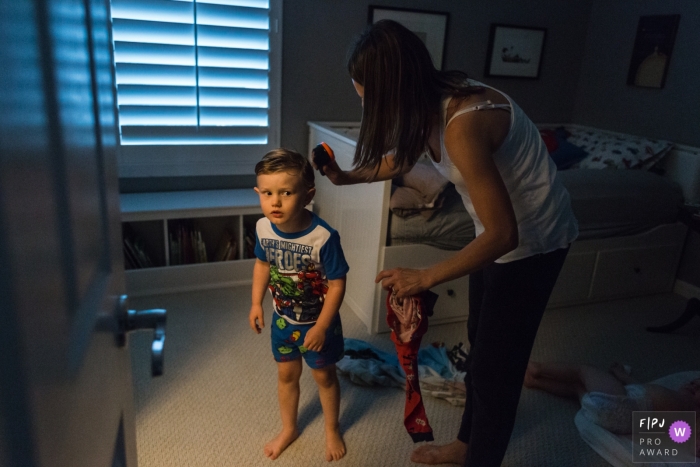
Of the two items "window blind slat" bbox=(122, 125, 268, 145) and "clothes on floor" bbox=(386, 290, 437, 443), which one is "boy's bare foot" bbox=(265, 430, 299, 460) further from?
"window blind slat" bbox=(122, 125, 268, 145)

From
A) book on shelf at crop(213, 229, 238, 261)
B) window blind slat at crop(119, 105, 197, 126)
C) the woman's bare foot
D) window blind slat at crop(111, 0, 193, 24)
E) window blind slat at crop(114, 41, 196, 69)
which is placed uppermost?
window blind slat at crop(111, 0, 193, 24)

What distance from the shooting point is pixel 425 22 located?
3043 mm

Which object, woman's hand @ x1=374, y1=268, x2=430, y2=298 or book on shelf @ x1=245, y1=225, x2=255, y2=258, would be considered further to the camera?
book on shelf @ x1=245, y1=225, x2=255, y2=258

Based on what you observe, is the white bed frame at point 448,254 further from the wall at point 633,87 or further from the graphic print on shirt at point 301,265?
the graphic print on shirt at point 301,265

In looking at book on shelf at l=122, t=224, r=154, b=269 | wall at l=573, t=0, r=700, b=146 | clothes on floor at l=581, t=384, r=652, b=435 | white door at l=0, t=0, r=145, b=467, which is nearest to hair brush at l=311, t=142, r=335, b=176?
white door at l=0, t=0, r=145, b=467

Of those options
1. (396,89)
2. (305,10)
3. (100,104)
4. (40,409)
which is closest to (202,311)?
(305,10)

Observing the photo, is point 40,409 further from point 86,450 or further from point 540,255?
point 540,255

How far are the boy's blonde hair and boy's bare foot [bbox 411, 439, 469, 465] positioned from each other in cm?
92

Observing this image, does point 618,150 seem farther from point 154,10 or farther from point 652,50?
point 154,10

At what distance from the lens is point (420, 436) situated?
147 cm

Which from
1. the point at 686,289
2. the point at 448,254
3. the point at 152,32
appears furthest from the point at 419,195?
the point at 686,289

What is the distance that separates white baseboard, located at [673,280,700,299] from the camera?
297 centimetres

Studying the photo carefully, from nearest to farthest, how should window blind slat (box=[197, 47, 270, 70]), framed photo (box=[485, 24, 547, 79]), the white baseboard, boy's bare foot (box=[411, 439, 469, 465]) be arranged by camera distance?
boy's bare foot (box=[411, 439, 469, 465])
window blind slat (box=[197, 47, 270, 70])
the white baseboard
framed photo (box=[485, 24, 547, 79])

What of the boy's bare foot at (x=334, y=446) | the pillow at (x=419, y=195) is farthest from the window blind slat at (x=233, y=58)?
the boy's bare foot at (x=334, y=446)
